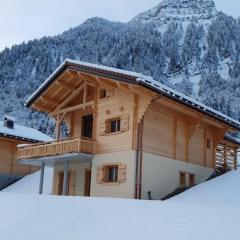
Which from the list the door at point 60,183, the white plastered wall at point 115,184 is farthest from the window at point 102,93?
the door at point 60,183

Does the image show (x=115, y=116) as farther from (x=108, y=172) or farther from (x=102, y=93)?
(x=108, y=172)

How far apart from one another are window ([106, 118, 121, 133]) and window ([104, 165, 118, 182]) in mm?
2018

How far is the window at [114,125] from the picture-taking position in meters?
23.5

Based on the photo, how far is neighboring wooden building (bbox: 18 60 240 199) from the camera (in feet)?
71.2

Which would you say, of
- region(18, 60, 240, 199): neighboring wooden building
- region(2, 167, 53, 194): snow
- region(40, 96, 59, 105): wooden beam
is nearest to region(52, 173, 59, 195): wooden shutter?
region(18, 60, 240, 199): neighboring wooden building

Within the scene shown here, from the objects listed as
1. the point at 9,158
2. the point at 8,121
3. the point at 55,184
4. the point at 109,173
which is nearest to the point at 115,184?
the point at 109,173

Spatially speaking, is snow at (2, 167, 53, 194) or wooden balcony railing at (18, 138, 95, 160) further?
snow at (2, 167, 53, 194)

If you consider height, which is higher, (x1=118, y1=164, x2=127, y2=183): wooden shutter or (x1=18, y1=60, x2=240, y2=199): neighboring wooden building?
(x1=18, y1=60, x2=240, y2=199): neighboring wooden building

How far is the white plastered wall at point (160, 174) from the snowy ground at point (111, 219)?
7277mm

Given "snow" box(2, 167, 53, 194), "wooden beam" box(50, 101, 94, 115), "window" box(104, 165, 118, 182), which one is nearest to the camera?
"window" box(104, 165, 118, 182)

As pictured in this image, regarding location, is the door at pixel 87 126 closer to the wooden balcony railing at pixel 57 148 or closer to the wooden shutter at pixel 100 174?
the wooden balcony railing at pixel 57 148

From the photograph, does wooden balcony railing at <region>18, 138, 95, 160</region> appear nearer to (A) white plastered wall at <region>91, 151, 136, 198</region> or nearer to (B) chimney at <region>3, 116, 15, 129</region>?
(A) white plastered wall at <region>91, 151, 136, 198</region>

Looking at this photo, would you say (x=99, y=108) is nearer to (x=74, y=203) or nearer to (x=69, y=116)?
(x=69, y=116)

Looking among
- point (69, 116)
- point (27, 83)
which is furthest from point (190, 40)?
point (69, 116)
